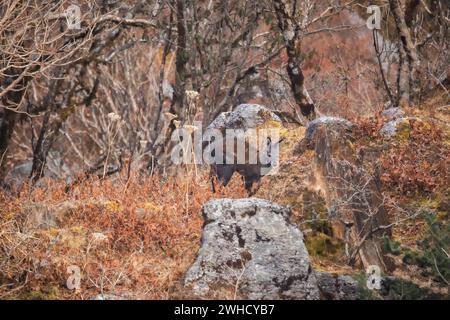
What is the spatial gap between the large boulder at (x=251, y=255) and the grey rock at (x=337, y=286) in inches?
10.4

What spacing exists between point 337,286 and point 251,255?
2.39 feet

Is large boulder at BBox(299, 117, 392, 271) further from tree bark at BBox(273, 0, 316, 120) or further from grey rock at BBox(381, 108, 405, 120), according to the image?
tree bark at BBox(273, 0, 316, 120)

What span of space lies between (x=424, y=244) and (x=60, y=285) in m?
2.87

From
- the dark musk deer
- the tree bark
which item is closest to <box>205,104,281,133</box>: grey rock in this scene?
the dark musk deer

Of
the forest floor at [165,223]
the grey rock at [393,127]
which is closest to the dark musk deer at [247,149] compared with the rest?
the forest floor at [165,223]

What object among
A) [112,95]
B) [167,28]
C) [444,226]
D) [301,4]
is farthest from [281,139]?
[112,95]

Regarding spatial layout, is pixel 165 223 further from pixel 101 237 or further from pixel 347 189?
pixel 347 189

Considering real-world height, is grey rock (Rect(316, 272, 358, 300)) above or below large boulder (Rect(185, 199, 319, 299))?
below

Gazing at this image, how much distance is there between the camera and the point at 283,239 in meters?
6.23

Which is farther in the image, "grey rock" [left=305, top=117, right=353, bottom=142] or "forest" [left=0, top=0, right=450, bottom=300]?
"grey rock" [left=305, top=117, right=353, bottom=142]

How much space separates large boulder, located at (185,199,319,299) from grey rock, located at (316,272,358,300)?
0.27 metres

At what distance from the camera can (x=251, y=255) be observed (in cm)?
618

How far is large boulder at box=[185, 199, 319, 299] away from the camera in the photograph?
5.97 metres

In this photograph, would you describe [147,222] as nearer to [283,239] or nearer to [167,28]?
[283,239]
